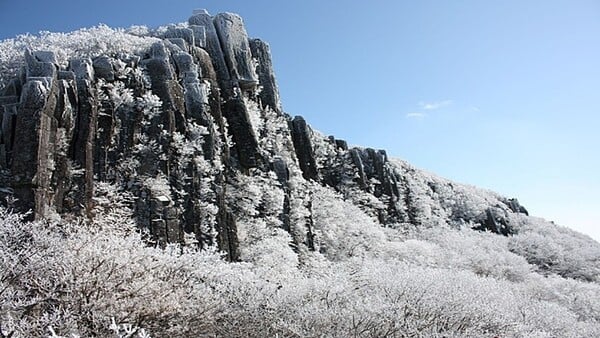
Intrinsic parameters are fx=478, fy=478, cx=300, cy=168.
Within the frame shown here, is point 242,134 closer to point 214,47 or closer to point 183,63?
point 183,63

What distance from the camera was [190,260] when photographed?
2338cm

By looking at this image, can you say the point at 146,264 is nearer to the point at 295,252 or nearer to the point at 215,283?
the point at 215,283

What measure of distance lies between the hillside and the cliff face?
11 centimetres

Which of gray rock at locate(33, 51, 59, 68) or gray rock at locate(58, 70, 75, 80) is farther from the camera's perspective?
gray rock at locate(33, 51, 59, 68)

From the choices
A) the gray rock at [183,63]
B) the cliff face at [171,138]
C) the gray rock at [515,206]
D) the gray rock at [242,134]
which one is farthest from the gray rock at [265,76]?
the gray rock at [515,206]

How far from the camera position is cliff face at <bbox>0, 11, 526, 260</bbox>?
997 inches

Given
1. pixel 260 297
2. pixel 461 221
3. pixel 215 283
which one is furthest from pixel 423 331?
pixel 461 221

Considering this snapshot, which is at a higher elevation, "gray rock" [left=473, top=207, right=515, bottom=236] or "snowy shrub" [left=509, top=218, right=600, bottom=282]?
"gray rock" [left=473, top=207, right=515, bottom=236]

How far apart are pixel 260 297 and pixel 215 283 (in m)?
2.67

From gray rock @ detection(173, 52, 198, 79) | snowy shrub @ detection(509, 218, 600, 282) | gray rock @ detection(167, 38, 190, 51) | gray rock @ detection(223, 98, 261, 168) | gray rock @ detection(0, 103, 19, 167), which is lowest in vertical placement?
snowy shrub @ detection(509, 218, 600, 282)

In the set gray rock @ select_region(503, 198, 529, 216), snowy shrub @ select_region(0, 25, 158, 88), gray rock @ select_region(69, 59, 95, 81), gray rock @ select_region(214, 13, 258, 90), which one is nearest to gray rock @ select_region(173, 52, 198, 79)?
snowy shrub @ select_region(0, 25, 158, 88)

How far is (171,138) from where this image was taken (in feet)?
108

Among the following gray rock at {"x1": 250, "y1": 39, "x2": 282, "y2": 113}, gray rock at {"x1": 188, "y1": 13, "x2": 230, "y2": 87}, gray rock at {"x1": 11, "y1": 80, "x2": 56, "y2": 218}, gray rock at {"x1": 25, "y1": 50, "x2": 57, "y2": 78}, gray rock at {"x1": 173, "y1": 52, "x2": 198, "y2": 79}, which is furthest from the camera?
gray rock at {"x1": 250, "y1": 39, "x2": 282, "y2": 113}

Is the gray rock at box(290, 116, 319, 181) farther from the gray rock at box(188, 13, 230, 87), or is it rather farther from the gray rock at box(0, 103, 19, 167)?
the gray rock at box(0, 103, 19, 167)
